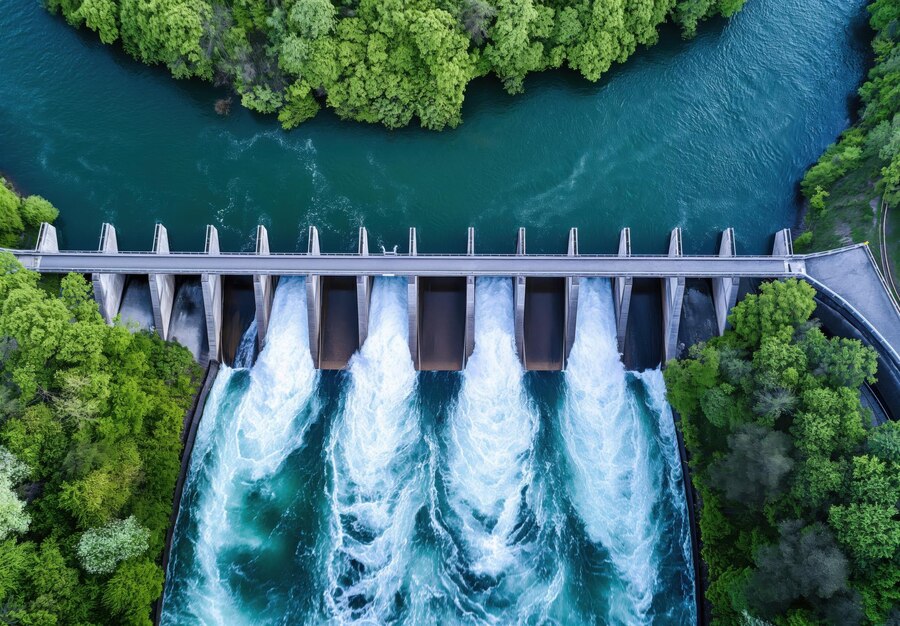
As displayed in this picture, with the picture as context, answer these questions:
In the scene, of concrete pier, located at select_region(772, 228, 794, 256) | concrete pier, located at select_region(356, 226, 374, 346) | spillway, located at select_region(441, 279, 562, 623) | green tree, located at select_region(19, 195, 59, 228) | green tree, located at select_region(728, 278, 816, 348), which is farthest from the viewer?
concrete pier, located at select_region(772, 228, 794, 256)

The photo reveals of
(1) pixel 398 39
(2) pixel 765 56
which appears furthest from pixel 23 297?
(2) pixel 765 56

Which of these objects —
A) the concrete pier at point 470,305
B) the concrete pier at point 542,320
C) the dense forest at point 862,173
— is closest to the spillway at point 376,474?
the concrete pier at point 470,305

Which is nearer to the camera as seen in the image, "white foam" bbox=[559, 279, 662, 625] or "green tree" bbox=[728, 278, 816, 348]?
"green tree" bbox=[728, 278, 816, 348]

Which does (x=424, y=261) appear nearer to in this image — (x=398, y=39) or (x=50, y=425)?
(x=398, y=39)

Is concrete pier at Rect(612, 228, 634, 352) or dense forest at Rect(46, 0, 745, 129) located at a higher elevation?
dense forest at Rect(46, 0, 745, 129)

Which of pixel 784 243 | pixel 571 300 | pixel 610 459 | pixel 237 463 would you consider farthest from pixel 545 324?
pixel 237 463

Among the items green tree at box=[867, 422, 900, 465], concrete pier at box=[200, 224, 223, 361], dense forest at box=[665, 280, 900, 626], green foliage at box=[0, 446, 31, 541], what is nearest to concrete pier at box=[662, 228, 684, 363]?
dense forest at box=[665, 280, 900, 626]

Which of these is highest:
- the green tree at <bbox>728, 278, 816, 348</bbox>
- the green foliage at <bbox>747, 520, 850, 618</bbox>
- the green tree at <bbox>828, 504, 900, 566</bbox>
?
the green tree at <bbox>728, 278, 816, 348</bbox>

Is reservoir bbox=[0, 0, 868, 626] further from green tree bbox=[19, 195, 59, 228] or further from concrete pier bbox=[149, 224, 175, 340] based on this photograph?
concrete pier bbox=[149, 224, 175, 340]
